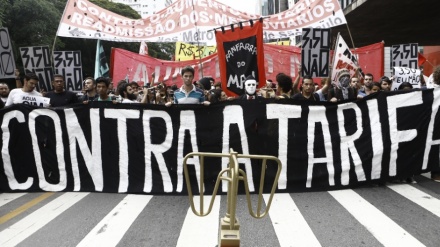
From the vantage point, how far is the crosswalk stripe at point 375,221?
14.1 ft

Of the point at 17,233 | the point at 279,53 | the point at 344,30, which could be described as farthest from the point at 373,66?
the point at 344,30

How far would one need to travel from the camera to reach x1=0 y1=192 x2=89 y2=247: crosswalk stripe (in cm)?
466

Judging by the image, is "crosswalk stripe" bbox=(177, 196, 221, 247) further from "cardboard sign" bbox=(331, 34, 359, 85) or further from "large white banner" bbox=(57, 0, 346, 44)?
"large white banner" bbox=(57, 0, 346, 44)

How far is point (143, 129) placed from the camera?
6.73 metres

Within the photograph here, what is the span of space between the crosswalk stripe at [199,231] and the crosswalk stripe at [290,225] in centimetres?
66

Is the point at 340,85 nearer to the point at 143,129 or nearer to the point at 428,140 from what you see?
the point at 428,140

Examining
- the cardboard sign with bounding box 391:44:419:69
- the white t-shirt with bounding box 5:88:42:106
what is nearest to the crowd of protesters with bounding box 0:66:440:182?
the white t-shirt with bounding box 5:88:42:106

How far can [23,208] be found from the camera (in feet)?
19.3

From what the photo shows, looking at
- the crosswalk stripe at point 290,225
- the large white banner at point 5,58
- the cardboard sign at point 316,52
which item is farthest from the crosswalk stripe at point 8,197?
the cardboard sign at point 316,52

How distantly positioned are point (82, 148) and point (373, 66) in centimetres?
886

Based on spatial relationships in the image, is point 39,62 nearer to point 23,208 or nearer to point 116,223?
point 23,208

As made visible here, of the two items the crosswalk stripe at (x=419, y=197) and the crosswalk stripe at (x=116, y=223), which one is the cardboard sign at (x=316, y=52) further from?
the crosswalk stripe at (x=116, y=223)

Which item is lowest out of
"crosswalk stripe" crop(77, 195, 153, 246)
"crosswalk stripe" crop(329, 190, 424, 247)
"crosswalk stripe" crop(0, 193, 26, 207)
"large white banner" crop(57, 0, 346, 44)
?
"crosswalk stripe" crop(329, 190, 424, 247)

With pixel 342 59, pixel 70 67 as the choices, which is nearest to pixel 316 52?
pixel 342 59
